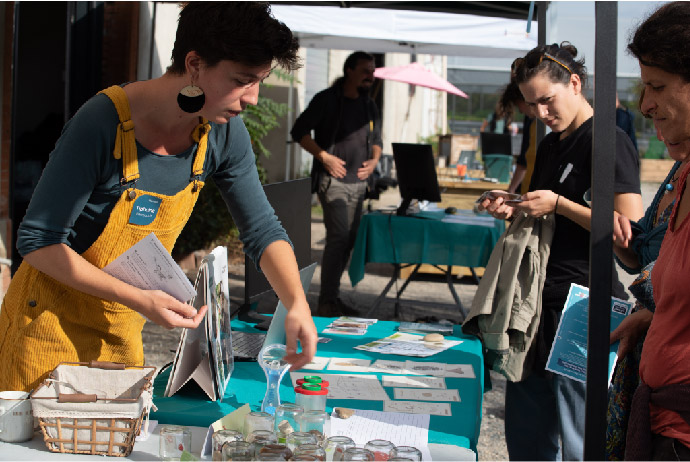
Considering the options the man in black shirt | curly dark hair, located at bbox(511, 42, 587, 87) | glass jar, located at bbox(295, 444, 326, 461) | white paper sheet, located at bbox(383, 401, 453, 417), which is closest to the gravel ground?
the man in black shirt

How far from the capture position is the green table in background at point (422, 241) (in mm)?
5863

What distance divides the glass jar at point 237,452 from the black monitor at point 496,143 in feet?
51.3

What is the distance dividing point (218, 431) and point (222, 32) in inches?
34.0

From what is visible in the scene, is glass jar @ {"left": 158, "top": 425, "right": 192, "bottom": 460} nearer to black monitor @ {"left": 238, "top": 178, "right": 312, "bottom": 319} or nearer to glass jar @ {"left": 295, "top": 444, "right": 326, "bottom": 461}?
glass jar @ {"left": 295, "top": 444, "right": 326, "bottom": 461}

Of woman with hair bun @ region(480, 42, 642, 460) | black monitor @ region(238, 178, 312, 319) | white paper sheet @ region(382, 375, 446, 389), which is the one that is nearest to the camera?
white paper sheet @ region(382, 375, 446, 389)

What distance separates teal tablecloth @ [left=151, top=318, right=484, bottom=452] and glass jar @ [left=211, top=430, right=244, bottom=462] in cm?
37

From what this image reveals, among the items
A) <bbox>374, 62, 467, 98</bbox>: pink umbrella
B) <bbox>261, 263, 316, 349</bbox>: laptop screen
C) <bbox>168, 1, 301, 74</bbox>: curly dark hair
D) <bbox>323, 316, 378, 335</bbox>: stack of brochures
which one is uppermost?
<bbox>374, 62, 467, 98</bbox>: pink umbrella

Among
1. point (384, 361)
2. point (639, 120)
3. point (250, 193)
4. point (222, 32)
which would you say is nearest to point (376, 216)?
point (384, 361)

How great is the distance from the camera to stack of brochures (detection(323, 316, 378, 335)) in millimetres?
3036

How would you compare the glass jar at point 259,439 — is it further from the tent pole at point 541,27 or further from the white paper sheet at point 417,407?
the tent pole at point 541,27

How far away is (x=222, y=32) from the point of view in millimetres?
1638

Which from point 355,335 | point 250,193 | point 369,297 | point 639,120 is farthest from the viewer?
point 639,120

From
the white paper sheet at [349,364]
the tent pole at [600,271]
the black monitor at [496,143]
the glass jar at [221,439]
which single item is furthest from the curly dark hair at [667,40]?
the black monitor at [496,143]

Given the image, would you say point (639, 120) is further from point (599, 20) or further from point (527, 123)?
point (599, 20)
